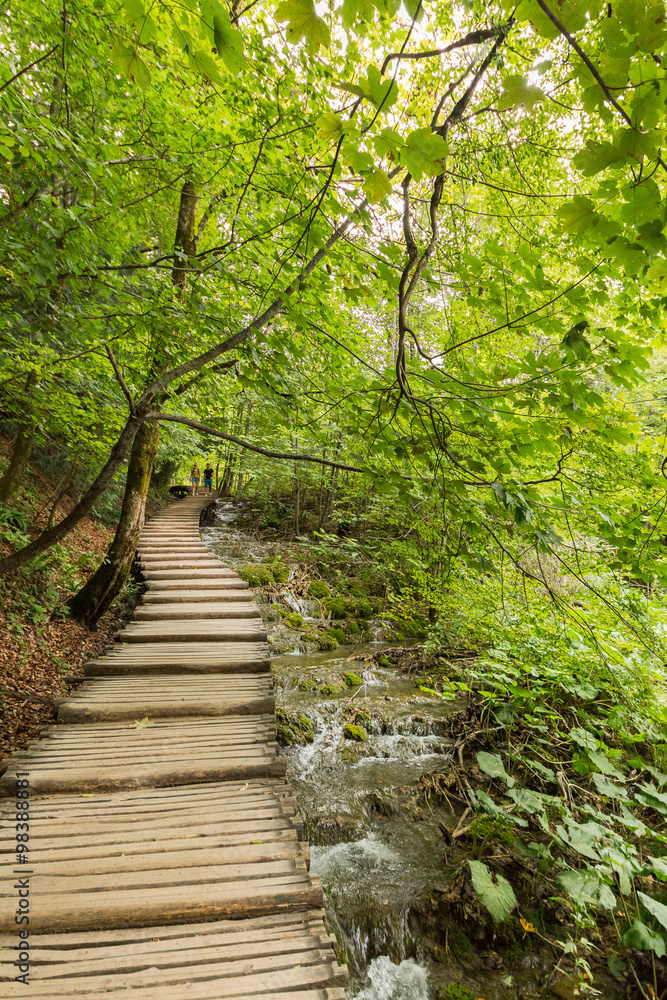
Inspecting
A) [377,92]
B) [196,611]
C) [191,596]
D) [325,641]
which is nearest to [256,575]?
[325,641]

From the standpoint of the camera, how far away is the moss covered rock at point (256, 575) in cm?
1058

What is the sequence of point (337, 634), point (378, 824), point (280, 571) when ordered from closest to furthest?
point (378, 824) → point (337, 634) → point (280, 571)

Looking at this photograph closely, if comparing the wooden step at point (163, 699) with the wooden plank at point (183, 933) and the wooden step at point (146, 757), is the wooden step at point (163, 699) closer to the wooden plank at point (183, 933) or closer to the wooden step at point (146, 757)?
the wooden step at point (146, 757)

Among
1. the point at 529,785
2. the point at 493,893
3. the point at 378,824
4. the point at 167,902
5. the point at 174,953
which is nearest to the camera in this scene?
the point at 174,953

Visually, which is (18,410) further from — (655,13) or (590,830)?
(590,830)

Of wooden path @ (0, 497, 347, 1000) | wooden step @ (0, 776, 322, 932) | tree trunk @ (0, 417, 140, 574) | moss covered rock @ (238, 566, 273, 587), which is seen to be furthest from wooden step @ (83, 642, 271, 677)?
moss covered rock @ (238, 566, 273, 587)

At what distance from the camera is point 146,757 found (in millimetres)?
2758

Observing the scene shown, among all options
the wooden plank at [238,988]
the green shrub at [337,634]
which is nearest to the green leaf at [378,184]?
the wooden plank at [238,988]

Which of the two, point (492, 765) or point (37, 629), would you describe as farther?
point (37, 629)

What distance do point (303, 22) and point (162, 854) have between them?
314 cm

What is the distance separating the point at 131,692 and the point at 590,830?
3469 mm

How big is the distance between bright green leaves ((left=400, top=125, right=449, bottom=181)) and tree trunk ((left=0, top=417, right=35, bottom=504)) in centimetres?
743

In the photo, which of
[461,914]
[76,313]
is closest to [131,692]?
[461,914]

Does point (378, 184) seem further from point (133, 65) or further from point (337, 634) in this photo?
point (337, 634)
